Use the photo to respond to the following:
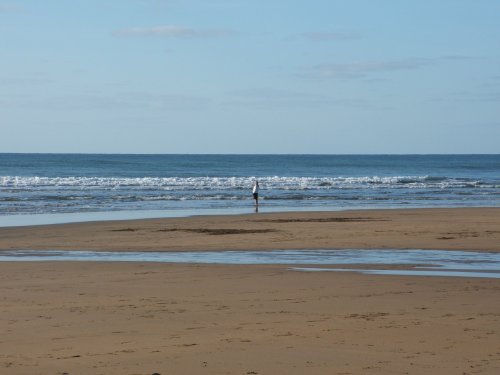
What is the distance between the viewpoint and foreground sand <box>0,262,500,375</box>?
732 cm

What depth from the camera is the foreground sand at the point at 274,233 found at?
19.5 metres

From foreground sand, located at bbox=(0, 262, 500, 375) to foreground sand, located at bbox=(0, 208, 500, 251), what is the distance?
6.10m

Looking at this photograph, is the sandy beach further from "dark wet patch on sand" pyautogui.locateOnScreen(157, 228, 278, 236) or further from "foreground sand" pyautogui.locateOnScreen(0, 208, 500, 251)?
"dark wet patch on sand" pyautogui.locateOnScreen(157, 228, 278, 236)

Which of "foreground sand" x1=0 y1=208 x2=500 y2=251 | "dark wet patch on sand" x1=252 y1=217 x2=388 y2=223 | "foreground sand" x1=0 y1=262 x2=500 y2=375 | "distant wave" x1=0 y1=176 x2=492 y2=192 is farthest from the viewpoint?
"distant wave" x1=0 y1=176 x2=492 y2=192

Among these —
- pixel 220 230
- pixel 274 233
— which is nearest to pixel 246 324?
pixel 274 233

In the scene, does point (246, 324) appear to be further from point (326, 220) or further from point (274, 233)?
point (326, 220)

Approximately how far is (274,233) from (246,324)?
13358 millimetres

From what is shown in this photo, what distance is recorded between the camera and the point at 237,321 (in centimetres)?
925

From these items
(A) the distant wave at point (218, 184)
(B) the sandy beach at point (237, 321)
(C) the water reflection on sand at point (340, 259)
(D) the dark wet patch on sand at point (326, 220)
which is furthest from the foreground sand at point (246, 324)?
(A) the distant wave at point (218, 184)

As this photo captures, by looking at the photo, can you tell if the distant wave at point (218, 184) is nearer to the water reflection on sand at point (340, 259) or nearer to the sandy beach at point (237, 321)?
the water reflection on sand at point (340, 259)

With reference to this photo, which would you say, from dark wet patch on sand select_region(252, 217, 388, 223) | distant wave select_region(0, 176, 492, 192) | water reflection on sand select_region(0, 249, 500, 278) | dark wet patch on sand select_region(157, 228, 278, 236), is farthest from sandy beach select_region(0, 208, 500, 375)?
distant wave select_region(0, 176, 492, 192)

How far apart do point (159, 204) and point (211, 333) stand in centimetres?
2873

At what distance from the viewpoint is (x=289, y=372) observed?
704 centimetres

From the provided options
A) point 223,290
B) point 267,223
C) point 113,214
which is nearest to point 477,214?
point 267,223
